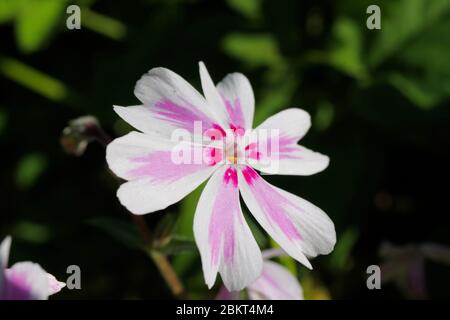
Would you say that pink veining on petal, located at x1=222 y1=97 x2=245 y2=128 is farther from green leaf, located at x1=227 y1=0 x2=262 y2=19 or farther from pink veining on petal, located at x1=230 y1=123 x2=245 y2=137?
green leaf, located at x1=227 y1=0 x2=262 y2=19

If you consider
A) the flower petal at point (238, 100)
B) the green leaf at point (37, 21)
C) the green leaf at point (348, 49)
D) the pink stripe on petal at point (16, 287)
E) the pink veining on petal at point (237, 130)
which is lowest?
the pink stripe on petal at point (16, 287)

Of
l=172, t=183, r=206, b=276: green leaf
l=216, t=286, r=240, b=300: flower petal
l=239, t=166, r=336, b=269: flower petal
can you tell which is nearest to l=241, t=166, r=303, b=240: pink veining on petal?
l=239, t=166, r=336, b=269: flower petal

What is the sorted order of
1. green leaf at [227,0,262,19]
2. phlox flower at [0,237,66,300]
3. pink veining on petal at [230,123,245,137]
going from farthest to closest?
green leaf at [227,0,262,19] → pink veining on petal at [230,123,245,137] → phlox flower at [0,237,66,300]

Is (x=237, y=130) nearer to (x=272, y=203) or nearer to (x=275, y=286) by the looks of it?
(x=272, y=203)

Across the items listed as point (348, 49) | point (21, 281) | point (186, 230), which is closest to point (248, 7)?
point (348, 49)

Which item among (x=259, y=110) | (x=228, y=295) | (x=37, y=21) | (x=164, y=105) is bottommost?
(x=228, y=295)

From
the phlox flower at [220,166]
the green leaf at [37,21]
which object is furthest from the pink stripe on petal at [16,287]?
the green leaf at [37,21]

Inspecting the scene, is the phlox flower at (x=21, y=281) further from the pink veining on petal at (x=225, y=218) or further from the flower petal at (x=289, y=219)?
the flower petal at (x=289, y=219)
